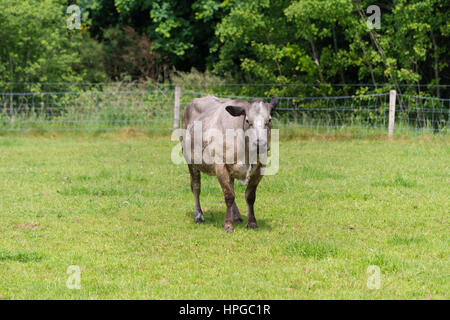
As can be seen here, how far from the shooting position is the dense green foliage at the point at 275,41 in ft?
64.5

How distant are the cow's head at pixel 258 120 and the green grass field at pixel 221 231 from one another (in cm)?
121

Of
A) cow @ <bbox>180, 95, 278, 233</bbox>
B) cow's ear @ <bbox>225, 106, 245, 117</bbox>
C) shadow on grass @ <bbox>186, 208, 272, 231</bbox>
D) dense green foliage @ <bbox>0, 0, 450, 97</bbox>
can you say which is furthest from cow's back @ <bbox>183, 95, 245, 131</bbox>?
dense green foliage @ <bbox>0, 0, 450, 97</bbox>

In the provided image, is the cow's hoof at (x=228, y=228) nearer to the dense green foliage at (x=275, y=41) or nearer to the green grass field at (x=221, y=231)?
the green grass field at (x=221, y=231)

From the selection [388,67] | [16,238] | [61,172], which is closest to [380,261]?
[16,238]

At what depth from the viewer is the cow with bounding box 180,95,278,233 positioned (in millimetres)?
7840

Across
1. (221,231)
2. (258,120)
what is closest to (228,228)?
(221,231)

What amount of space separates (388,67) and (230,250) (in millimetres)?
14086

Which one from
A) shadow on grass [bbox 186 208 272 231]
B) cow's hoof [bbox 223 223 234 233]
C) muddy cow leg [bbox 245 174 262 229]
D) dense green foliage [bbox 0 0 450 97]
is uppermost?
dense green foliage [bbox 0 0 450 97]

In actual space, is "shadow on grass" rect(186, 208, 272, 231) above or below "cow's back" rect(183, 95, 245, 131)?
below

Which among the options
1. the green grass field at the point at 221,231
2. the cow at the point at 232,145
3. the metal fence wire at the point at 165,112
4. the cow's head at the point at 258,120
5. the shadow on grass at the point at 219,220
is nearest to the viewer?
the green grass field at the point at 221,231

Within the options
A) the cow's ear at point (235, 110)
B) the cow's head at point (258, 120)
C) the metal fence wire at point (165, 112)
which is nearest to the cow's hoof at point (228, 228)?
the cow's head at point (258, 120)

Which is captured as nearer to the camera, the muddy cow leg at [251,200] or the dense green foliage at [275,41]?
the muddy cow leg at [251,200]

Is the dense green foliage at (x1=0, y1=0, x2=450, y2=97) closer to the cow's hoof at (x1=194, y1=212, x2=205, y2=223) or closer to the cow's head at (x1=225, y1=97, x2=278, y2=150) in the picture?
the cow's hoof at (x1=194, y1=212, x2=205, y2=223)

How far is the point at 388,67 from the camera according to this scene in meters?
19.9
